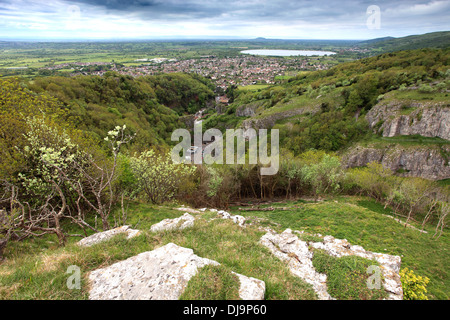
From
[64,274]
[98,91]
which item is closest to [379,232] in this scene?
[64,274]

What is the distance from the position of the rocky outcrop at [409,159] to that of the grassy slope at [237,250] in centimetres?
2337

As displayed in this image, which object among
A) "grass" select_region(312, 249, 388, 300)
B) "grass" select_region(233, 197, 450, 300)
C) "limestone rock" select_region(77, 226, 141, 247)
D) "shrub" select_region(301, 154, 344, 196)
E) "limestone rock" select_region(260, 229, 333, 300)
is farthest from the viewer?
"shrub" select_region(301, 154, 344, 196)

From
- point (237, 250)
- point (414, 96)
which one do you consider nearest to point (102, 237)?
point (237, 250)

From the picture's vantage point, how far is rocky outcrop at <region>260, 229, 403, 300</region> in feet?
24.5

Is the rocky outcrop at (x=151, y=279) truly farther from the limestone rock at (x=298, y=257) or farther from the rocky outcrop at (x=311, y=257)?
the rocky outcrop at (x=311, y=257)

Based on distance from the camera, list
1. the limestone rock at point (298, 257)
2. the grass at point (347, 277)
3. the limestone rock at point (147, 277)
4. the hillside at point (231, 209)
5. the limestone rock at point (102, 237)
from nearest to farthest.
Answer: the limestone rock at point (147, 277)
the hillside at point (231, 209)
the grass at point (347, 277)
the limestone rock at point (298, 257)
the limestone rock at point (102, 237)

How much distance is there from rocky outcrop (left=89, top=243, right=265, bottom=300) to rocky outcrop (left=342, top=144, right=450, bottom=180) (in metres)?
42.1

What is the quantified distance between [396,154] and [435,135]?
290 inches

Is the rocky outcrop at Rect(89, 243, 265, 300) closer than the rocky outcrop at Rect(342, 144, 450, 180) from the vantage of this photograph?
Yes

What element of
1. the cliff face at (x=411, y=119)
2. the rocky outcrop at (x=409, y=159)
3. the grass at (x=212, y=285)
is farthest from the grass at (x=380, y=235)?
the cliff face at (x=411, y=119)

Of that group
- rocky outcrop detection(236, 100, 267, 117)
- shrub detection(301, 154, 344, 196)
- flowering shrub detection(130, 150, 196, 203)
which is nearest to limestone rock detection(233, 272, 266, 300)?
flowering shrub detection(130, 150, 196, 203)

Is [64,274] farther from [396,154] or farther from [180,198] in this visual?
[396,154]

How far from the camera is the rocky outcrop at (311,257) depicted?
24.5 ft

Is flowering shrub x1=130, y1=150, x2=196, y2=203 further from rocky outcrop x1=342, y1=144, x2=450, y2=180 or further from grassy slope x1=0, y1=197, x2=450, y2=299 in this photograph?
rocky outcrop x1=342, y1=144, x2=450, y2=180
